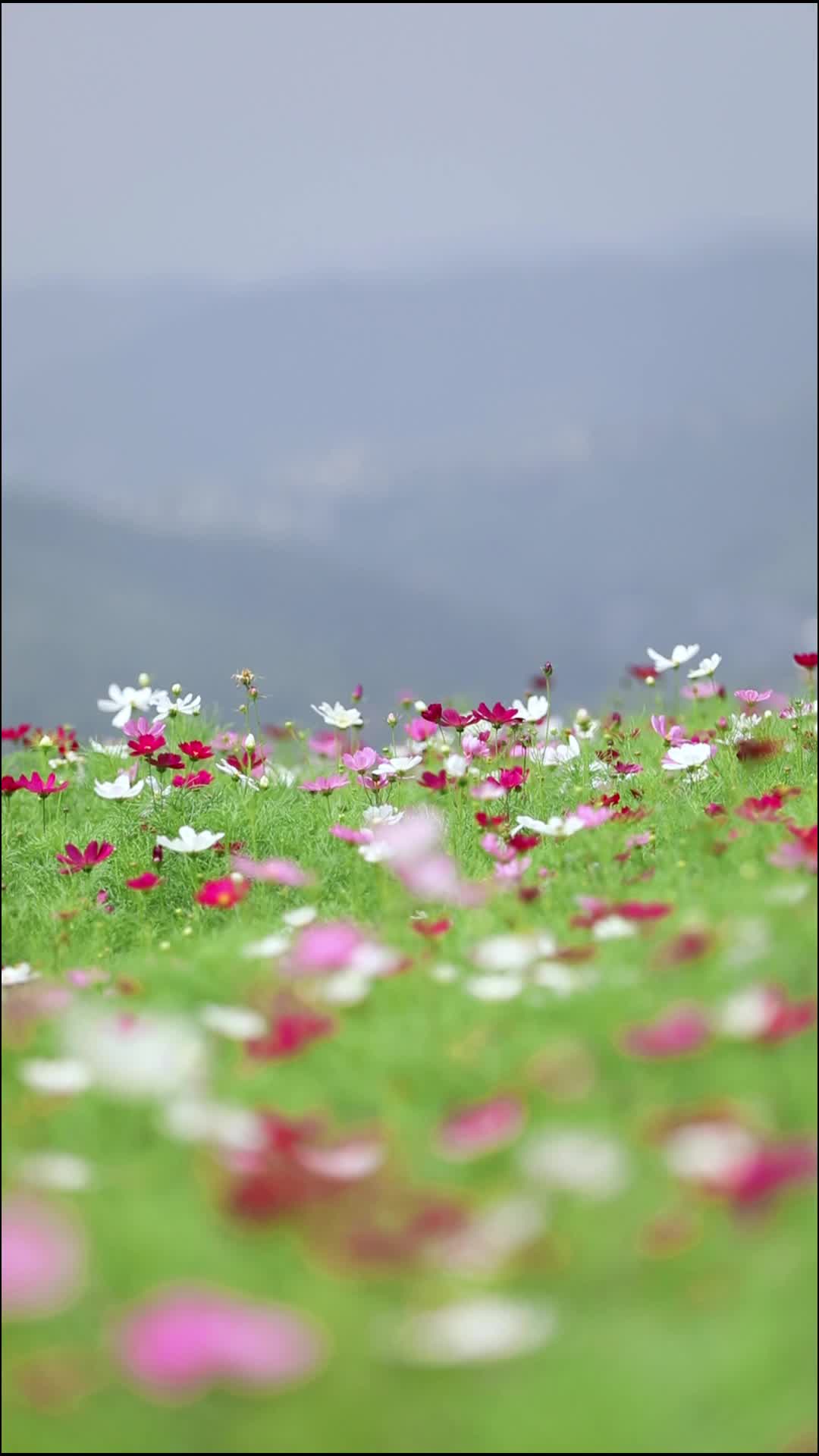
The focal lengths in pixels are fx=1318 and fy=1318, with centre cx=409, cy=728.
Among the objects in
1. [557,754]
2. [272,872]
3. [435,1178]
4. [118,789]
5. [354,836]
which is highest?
[557,754]

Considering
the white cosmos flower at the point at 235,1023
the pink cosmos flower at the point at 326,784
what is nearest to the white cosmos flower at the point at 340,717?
the pink cosmos flower at the point at 326,784

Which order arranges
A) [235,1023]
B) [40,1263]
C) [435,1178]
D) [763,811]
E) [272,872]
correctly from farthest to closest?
[763,811] → [272,872] → [235,1023] → [435,1178] → [40,1263]

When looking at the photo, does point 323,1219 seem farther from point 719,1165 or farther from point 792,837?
point 792,837

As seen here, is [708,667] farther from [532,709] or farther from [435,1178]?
[435,1178]

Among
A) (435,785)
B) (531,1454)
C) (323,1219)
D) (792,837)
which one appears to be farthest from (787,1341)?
(435,785)

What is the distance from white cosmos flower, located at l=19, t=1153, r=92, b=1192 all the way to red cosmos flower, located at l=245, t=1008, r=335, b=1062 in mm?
370

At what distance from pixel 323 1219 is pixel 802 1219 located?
0.71 metres

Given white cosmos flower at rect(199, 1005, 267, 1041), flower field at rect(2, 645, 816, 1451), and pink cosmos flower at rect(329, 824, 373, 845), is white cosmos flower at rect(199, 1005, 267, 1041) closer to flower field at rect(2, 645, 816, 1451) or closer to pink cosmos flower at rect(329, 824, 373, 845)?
flower field at rect(2, 645, 816, 1451)

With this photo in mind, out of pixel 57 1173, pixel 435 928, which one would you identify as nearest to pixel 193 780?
→ pixel 435 928

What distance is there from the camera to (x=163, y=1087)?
2.12 meters

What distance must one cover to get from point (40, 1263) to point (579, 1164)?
732 mm

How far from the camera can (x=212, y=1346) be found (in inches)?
59.1

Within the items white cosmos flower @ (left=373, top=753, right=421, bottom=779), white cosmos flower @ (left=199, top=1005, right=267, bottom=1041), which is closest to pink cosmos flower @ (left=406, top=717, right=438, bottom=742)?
white cosmos flower @ (left=373, top=753, right=421, bottom=779)

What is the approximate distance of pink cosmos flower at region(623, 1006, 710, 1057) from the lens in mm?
2104
